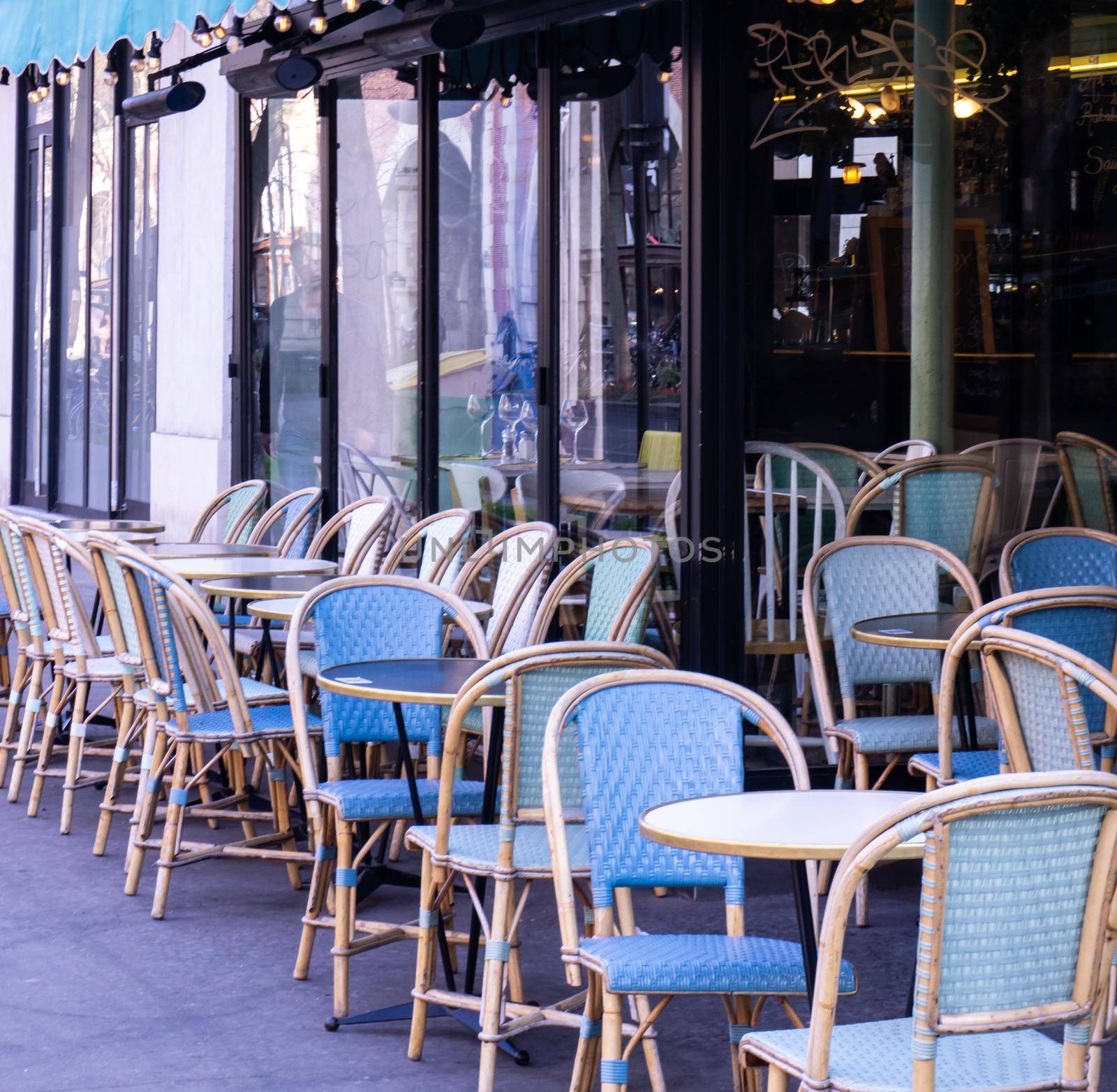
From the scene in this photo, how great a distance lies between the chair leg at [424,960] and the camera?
4039mm

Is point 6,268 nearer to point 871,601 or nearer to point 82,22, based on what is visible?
point 82,22

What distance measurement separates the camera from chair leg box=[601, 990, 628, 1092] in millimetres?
3092

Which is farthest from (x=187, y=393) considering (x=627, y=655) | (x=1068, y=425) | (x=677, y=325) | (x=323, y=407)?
(x=627, y=655)

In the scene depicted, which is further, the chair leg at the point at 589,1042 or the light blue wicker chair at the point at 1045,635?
the light blue wicker chair at the point at 1045,635

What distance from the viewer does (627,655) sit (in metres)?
3.79

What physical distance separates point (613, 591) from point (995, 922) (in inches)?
130

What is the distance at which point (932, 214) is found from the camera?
5902 millimetres

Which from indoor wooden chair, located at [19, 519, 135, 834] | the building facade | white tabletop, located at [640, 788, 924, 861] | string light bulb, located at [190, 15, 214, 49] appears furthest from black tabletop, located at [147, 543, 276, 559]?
white tabletop, located at [640, 788, 924, 861]

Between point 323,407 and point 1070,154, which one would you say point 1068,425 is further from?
point 323,407

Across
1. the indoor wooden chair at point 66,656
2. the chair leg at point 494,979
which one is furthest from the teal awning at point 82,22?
the chair leg at point 494,979

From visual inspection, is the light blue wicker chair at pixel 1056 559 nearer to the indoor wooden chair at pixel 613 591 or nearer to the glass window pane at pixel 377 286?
the indoor wooden chair at pixel 613 591

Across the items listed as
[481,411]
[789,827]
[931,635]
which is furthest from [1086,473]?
[789,827]

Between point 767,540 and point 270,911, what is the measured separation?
2.00m

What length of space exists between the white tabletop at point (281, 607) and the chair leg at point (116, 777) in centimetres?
56
